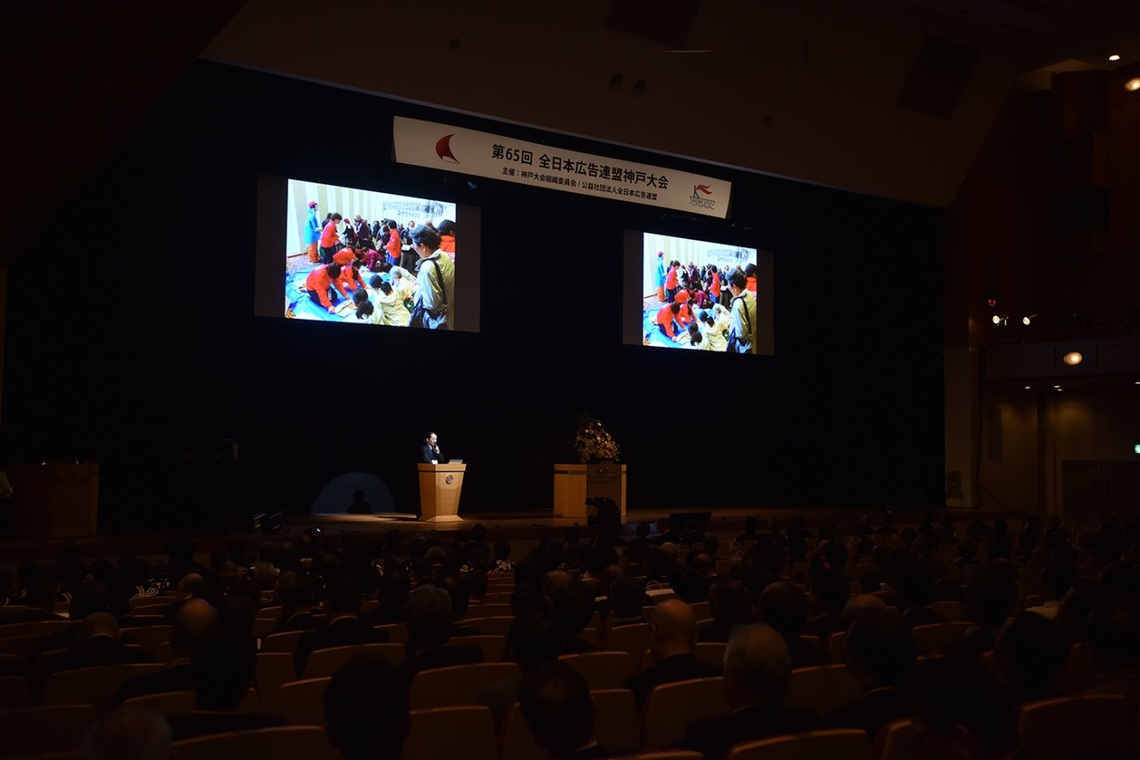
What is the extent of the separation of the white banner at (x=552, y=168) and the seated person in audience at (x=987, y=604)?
10054 millimetres

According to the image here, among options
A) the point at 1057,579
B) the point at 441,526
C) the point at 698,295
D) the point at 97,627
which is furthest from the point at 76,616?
the point at 698,295

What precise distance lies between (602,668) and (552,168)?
10.9m

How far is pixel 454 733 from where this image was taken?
2.44 m

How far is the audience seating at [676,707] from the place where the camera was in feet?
8.98

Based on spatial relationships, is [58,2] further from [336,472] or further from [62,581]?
[336,472]

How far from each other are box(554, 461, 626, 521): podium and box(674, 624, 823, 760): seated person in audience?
10795 mm

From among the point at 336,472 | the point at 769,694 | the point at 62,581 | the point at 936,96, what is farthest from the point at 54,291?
the point at 936,96

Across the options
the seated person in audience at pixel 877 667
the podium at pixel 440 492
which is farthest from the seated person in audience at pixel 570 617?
the podium at pixel 440 492

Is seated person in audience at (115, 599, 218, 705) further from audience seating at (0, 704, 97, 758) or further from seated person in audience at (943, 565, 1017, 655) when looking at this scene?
seated person in audience at (943, 565, 1017, 655)

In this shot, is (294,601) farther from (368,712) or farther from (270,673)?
(368,712)

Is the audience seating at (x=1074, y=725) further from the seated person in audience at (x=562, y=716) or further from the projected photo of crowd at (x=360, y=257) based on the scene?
the projected photo of crowd at (x=360, y=257)

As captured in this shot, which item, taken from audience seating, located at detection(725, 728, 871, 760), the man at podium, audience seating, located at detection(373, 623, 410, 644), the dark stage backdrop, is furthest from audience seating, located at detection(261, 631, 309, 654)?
the man at podium

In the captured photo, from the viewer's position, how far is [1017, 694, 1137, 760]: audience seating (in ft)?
7.53

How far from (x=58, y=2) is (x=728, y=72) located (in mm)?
11309
